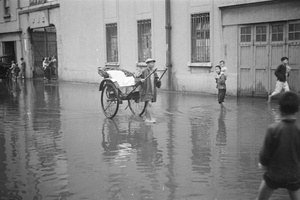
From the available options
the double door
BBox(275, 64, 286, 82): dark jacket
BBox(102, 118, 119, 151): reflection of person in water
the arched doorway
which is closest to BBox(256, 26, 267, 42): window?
the double door

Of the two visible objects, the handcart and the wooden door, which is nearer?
the handcart

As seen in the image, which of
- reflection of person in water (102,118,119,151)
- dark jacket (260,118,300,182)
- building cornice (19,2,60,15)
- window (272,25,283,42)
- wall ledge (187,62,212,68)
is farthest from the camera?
building cornice (19,2,60,15)

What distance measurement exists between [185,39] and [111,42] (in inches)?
228

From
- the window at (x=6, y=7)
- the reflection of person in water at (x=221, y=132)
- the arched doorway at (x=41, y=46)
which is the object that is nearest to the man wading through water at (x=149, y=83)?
the reflection of person in water at (x=221, y=132)

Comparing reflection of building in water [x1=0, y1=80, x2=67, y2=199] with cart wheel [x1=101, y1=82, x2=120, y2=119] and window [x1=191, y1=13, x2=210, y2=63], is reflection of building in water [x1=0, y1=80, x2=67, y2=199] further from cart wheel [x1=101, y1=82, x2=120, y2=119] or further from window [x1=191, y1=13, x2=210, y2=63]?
window [x1=191, y1=13, x2=210, y2=63]

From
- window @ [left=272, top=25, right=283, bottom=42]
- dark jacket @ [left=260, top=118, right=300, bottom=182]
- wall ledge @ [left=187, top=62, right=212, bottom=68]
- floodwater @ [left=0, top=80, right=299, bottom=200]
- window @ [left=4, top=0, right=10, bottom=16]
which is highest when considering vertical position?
window @ [left=4, top=0, right=10, bottom=16]

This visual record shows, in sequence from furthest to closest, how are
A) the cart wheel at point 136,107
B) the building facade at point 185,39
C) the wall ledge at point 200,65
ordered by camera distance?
the wall ledge at point 200,65, the building facade at point 185,39, the cart wheel at point 136,107

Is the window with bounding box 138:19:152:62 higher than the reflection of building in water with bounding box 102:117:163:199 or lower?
higher

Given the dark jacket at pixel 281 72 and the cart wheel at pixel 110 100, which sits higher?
the dark jacket at pixel 281 72

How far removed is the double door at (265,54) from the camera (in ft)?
43.1

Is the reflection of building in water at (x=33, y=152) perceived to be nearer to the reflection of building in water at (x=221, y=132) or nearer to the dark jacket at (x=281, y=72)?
the reflection of building in water at (x=221, y=132)

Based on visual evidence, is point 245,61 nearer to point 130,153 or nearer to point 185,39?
point 185,39

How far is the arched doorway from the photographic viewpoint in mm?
28913

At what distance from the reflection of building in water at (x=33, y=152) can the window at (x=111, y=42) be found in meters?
8.73
